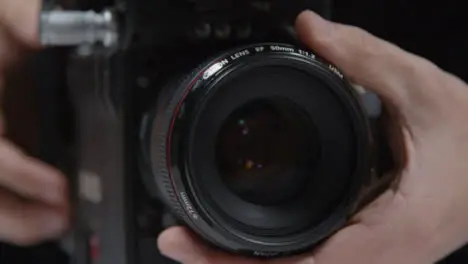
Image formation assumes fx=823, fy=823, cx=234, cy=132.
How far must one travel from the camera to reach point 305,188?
496mm

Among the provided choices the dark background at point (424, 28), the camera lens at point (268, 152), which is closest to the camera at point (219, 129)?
the camera lens at point (268, 152)

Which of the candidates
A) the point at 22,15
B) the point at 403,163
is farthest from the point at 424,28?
the point at 22,15

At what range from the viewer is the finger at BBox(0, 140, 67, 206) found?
58 centimetres

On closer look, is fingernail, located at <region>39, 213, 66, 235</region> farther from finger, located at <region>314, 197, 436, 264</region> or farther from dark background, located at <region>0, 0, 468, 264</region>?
finger, located at <region>314, 197, 436, 264</region>

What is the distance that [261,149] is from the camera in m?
0.52

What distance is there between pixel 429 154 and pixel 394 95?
4 centimetres

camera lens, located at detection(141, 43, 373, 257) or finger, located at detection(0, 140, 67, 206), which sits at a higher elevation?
camera lens, located at detection(141, 43, 373, 257)

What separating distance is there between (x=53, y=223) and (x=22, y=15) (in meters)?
0.18

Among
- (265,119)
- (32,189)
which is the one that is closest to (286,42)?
(265,119)

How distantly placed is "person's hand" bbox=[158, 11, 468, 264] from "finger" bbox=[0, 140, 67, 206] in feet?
0.49

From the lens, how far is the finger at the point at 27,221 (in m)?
0.62

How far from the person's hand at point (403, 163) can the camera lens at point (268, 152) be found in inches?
1.6

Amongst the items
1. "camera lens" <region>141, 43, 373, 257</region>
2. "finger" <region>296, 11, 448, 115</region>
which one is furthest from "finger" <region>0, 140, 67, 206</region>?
"finger" <region>296, 11, 448, 115</region>

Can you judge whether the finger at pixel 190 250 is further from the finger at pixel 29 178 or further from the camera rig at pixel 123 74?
the finger at pixel 29 178
